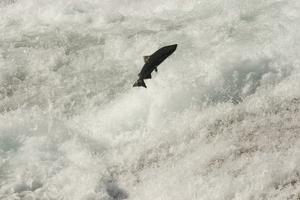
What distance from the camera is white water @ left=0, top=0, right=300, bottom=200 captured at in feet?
20.2

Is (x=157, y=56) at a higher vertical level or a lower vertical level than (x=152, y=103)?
higher

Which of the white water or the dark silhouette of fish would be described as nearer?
Result: the dark silhouette of fish

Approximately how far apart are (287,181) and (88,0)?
6.38 metres

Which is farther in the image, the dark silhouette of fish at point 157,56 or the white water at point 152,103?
the white water at point 152,103

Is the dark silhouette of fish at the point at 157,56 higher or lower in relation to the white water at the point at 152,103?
higher

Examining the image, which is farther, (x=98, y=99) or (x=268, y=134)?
(x=98, y=99)

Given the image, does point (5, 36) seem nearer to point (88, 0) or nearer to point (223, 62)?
point (88, 0)

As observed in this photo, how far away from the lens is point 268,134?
654 centimetres

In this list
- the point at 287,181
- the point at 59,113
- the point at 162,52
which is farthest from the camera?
the point at 59,113

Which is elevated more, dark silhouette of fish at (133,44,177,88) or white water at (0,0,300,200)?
dark silhouette of fish at (133,44,177,88)

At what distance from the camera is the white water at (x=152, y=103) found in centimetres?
617

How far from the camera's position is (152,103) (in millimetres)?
7535

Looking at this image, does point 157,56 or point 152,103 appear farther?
point 152,103

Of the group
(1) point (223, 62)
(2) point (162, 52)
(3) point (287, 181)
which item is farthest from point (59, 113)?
(2) point (162, 52)
